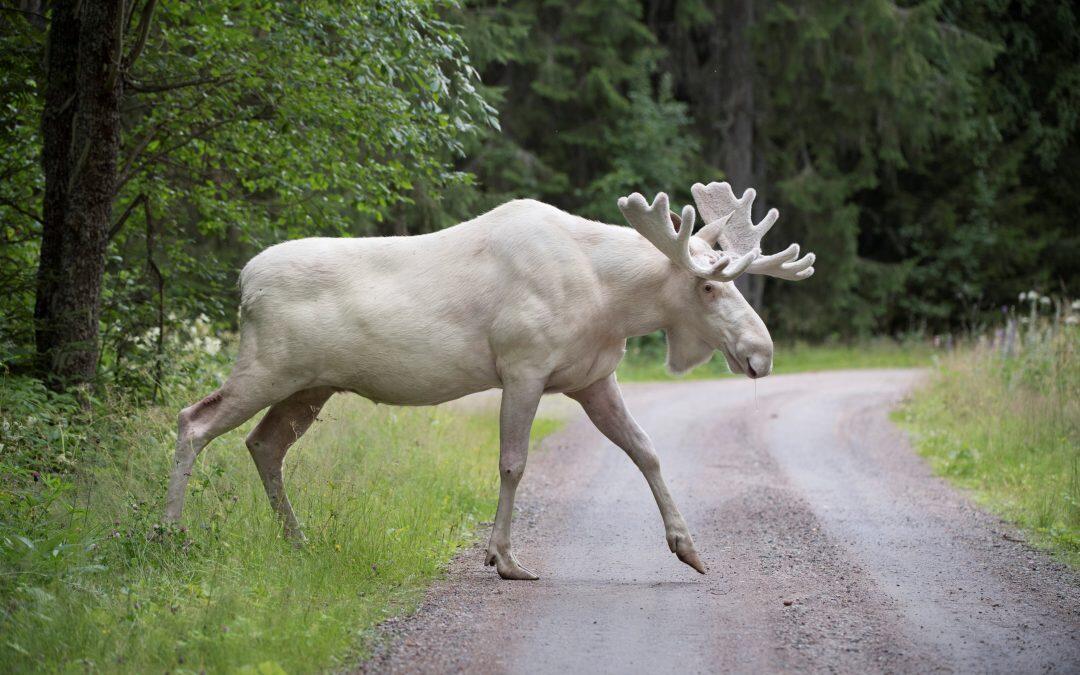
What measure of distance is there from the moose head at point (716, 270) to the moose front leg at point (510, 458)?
102 cm

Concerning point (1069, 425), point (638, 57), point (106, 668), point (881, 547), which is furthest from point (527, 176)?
point (106, 668)

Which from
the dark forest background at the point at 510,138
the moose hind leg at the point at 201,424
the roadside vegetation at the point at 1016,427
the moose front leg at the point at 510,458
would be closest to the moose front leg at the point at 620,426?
the moose front leg at the point at 510,458

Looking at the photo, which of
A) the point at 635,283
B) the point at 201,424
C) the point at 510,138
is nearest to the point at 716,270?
the point at 635,283

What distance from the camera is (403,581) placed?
5930mm

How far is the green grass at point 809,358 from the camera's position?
71.3 feet

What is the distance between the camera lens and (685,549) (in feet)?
20.6

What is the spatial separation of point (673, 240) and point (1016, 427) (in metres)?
5.47

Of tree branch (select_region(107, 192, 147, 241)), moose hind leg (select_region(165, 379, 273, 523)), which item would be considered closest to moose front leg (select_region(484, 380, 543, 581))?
moose hind leg (select_region(165, 379, 273, 523))

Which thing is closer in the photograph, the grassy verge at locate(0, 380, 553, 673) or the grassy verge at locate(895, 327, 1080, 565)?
Answer: the grassy verge at locate(0, 380, 553, 673)

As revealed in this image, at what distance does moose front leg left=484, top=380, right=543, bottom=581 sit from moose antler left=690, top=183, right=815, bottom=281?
1.45 meters

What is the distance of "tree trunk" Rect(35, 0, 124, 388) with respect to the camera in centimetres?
745

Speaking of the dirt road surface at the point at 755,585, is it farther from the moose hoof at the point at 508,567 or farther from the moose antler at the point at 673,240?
the moose antler at the point at 673,240

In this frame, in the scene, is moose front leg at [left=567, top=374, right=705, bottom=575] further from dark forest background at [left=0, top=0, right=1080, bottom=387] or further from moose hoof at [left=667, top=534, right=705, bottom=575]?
dark forest background at [left=0, top=0, right=1080, bottom=387]

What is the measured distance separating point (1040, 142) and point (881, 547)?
25.0 meters
